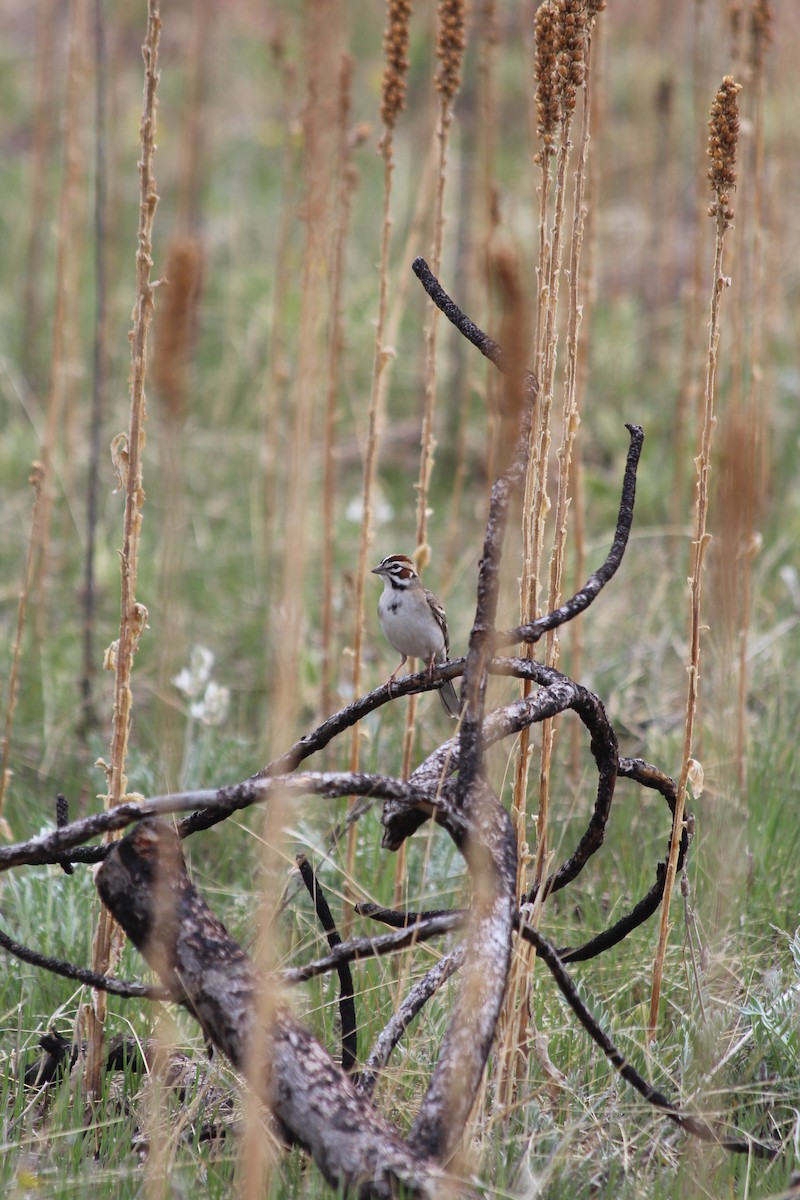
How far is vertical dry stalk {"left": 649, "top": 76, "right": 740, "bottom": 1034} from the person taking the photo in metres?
1.95

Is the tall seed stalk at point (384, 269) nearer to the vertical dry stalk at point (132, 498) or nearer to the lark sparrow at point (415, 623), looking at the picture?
the lark sparrow at point (415, 623)

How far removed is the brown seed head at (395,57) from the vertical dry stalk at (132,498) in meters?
0.63

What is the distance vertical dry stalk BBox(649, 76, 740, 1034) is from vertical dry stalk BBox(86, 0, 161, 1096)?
0.88 meters

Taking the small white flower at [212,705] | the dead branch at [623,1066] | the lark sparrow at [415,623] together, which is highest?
the lark sparrow at [415,623]

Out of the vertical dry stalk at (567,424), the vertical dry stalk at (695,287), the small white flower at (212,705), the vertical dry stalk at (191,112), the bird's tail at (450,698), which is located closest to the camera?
the vertical dry stalk at (567,424)

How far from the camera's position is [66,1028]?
2475mm

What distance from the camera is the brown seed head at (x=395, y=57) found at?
98.0 inches

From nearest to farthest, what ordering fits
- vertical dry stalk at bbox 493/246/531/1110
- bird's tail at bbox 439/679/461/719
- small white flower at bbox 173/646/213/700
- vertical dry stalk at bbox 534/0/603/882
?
1. vertical dry stalk at bbox 493/246/531/1110
2. vertical dry stalk at bbox 534/0/603/882
3. bird's tail at bbox 439/679/461/719
4. small white flower at bbox 173/646/213/700

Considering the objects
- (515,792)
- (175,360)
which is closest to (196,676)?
(515,792)

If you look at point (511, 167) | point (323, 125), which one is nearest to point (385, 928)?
point (323, 125)

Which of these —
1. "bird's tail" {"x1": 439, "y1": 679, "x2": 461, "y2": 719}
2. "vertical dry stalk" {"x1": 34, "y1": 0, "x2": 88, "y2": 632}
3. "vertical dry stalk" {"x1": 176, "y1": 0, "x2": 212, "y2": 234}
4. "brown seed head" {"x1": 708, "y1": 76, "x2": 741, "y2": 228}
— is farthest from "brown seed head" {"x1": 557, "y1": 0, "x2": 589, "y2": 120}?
"vertical dry stalk" {"x1": 176, "y1": 0, "x2": 212, "y2": 234}

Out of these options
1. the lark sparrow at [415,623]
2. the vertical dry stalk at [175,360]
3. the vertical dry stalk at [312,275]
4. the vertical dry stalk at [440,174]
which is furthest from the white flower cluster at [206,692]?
the vertical dry stalk at [175,360]

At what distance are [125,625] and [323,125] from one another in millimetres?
1204

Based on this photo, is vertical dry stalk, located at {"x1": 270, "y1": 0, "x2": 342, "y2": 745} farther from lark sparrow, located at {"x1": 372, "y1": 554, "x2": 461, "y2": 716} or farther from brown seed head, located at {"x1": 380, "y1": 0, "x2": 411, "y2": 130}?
lark sparrow, located at {"x1": 372, "y1": 554, "x2": 461, "y2": 716}
